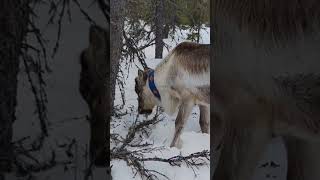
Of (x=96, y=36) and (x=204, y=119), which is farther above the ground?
(x=96, y=36)

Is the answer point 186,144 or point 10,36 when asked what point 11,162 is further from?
point 186,144

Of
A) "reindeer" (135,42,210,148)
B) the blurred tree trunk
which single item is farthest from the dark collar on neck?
the blurred tree trunk

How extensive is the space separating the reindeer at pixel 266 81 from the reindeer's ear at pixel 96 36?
9.2 inches

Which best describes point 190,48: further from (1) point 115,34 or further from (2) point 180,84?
(1) point 115,34

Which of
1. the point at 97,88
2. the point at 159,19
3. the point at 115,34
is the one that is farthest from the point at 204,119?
the point at 97,88

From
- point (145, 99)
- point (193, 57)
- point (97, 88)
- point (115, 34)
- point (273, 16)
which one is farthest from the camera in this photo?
point (145, 99)

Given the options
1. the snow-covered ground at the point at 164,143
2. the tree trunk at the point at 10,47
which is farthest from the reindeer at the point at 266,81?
the snow-covered ground at the point at 164,143

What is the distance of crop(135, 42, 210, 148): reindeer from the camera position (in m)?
7.04

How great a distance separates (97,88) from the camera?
118 centimetres

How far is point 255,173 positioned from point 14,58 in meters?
0.55

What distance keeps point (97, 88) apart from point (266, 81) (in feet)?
1.17

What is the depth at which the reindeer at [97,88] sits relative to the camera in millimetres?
1157

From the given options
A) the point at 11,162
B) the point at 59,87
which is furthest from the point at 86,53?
the point at 11,162

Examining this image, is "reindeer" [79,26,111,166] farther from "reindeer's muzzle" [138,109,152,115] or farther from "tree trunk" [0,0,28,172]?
"reindeer's muzzle" [138,109,152,115]
